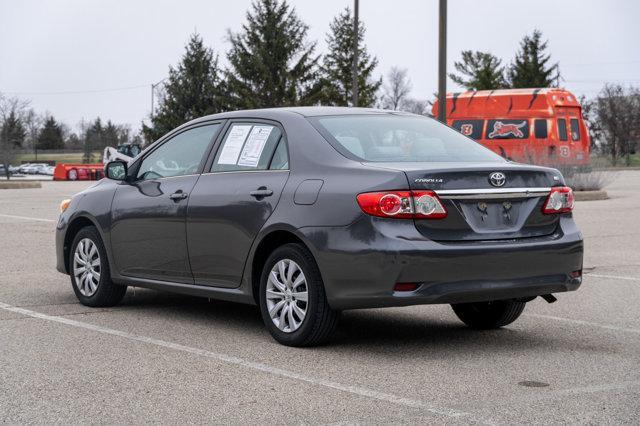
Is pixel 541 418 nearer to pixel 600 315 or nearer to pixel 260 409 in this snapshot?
pixel 260 409

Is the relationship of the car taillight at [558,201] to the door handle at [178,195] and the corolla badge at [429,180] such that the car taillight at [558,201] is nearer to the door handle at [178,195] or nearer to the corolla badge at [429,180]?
the corolla badge at [429,180]

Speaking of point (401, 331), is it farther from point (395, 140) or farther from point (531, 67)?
point (531, 67)

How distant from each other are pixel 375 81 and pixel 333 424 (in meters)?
64.9

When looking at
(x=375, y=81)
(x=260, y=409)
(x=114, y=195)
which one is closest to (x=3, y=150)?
(x=375, y=81)

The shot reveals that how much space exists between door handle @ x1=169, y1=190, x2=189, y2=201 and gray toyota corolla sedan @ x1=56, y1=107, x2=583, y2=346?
1 cm

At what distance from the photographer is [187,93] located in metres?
67.6

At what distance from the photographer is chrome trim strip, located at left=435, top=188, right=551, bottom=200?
6.42 m

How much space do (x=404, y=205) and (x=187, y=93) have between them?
204 ft

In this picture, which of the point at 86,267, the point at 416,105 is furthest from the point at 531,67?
the point at 86,267

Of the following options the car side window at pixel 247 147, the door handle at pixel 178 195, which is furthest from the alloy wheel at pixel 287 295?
the door handle at pixel 178 195

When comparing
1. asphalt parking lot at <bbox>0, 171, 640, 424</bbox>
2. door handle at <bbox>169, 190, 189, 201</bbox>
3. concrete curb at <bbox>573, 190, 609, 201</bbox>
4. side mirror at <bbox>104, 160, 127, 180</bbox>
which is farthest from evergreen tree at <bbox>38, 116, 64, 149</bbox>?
door handle at <bbox>169, 190, 189, 201</bbox>

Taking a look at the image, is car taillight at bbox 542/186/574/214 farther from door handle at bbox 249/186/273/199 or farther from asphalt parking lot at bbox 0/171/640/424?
door handle at bbox 249/186/273/199

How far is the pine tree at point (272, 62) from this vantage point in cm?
6003

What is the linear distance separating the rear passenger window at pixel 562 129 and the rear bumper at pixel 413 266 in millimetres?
25676
